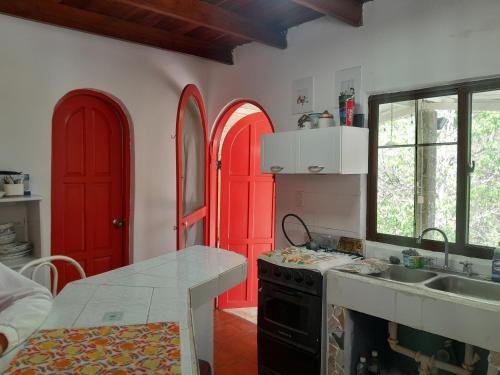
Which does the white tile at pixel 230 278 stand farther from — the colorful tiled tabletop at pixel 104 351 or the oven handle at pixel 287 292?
the oven handle at pixel 287 292

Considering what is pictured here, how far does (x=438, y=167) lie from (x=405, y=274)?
714mm

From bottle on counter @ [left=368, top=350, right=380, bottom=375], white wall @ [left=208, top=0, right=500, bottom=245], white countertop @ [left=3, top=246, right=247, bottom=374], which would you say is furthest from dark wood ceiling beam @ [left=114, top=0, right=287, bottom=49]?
bottle on counter @ [left=368, top=350, right=380, bottom=375]

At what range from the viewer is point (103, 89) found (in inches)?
123

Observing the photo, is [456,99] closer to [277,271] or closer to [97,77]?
[277,271]

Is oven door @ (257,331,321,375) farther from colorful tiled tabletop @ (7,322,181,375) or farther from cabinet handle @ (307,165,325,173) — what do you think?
colorful tiled tabletop @ (7,322,181,375)

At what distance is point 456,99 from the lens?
2.36 meters

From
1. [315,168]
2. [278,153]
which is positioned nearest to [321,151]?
[315,168]

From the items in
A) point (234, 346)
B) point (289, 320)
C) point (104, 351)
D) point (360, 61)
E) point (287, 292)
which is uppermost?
point (360, 61)

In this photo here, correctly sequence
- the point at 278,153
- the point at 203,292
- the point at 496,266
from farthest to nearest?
the point at 278,153, the point at 496,266, the point at 203,292

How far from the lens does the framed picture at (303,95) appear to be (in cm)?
308

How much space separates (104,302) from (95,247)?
6.54 feet

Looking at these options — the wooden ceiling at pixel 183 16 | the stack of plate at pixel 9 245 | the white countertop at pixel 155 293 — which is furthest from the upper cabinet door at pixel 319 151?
the stack of plate at pixel 9 245

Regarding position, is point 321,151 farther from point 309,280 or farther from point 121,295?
point 121,295

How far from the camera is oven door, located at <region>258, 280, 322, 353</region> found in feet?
7.82
